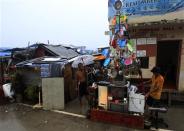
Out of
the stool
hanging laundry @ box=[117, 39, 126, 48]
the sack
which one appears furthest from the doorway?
the sack

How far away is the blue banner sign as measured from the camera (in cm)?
1101

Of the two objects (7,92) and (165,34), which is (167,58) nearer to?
(165,34)

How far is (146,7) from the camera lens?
1159 centimetres

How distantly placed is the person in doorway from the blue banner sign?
4.34 m

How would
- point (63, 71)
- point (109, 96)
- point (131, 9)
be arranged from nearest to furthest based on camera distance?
point (109, 96)
point (63, 71)
point (131, 9)

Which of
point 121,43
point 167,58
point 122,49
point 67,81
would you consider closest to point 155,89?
point 122,49

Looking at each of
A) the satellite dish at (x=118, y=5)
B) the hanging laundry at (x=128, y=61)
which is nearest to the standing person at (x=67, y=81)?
the hanging laundry at (x=128, y=61)

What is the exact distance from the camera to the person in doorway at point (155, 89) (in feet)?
26.5

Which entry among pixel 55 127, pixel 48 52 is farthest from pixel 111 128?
pixel 48 52

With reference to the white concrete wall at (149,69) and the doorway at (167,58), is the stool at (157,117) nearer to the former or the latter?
the white concrete wall at (149,69)

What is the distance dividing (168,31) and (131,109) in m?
4.77

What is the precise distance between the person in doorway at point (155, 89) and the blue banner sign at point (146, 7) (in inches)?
171

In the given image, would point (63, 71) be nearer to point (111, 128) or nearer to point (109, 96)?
point (109, 96)

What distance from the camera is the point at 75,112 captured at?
9953 mm
